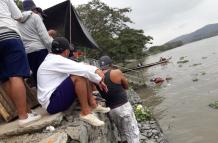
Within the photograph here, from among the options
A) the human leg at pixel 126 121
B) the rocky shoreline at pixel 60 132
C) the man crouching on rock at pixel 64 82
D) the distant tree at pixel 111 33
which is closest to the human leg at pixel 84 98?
the man crouching on rock at pixel 64 82

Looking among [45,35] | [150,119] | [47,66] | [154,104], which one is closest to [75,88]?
[47,66]

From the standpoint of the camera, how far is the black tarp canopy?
971 centimetres

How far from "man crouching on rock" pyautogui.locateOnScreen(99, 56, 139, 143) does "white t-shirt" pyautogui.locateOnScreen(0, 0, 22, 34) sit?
2173 mm

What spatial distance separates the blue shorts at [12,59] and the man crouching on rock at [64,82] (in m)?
0.32

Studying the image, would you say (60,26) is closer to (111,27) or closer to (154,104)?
(154,104)

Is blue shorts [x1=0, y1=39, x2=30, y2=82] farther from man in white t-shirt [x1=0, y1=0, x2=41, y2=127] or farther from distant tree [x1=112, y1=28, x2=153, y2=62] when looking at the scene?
distant tree [x1=112, y1=28, x2=153, y2=62]

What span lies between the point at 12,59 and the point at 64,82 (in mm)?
770

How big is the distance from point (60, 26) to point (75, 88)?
491 cm

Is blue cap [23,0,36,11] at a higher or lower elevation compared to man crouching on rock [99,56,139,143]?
higher

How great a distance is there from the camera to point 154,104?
60.6 ft

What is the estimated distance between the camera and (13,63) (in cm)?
512

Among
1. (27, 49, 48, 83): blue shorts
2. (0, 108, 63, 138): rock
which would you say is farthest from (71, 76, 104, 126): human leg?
(27, 49, 48, 83): blue shorts

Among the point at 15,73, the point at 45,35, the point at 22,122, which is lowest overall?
the point at 22,122

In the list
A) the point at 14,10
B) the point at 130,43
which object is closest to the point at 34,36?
the point at 14,10
